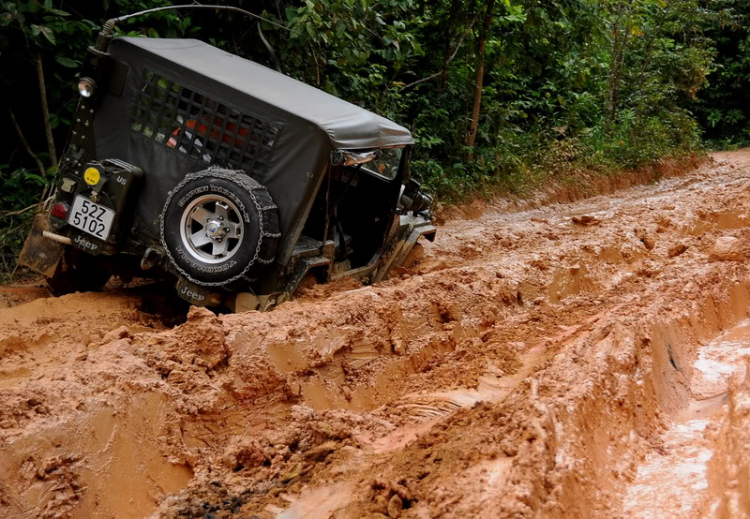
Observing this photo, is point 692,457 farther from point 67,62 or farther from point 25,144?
point 25,144

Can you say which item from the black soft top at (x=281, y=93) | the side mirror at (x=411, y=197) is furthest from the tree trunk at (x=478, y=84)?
the black soft top at (x=281, y=93)

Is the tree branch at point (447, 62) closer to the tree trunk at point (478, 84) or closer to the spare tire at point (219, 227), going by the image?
the tree trunk at point (478, 84)

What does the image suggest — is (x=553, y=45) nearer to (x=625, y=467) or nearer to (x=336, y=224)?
(x=336, y=224)

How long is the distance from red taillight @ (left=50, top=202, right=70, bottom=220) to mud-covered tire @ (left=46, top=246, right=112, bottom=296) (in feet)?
1.15

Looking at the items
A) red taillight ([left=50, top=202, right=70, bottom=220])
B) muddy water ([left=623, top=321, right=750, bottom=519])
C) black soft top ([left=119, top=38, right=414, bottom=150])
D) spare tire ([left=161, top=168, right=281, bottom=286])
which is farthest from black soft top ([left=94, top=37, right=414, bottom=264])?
muddy water ([left=623, top=321, right=750, bottom=519])

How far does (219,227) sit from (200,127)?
0.81m

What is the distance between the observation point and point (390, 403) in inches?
184

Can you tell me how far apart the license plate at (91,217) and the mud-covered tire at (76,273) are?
0.42 meters

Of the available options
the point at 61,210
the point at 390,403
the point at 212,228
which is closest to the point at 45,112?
the point at 61,210

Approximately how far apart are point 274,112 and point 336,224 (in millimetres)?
1566

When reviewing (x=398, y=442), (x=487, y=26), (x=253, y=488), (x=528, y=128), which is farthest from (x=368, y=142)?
(x=528, y=128)

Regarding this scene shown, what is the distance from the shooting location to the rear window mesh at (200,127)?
5484 millimetres

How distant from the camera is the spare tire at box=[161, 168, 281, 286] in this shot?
17.0 feet

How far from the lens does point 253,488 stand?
365 centimetres
